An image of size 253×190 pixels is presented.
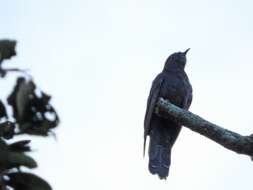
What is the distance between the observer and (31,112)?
3.32ft

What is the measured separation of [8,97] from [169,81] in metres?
7.32

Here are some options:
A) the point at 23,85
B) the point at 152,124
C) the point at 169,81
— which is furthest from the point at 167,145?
the point at 23,85

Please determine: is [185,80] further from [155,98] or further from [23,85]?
[23,85]

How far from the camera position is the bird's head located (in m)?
9.01

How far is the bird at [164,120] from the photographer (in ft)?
21.9

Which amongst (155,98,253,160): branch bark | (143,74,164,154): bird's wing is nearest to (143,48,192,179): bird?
(143,74,164,154): bird's wing

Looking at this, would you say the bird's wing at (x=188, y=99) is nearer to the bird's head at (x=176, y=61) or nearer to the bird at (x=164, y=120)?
the bird at (x=164, y=120)

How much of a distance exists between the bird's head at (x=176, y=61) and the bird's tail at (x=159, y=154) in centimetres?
189

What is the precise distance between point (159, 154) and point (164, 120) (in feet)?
2.78

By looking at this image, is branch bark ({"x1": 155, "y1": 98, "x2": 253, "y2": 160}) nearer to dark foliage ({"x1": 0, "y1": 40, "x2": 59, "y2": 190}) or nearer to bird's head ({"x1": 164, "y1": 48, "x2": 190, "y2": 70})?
dark foliage ({"x1": 0, "y1": 40, "x2": 59, "y2": 190})

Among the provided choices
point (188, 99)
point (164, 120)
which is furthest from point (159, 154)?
point (188, 99)

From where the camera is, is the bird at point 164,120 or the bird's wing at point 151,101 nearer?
the bird at point 164,120

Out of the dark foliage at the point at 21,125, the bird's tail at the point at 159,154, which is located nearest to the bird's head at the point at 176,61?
the bird's tail at the point at 159,154

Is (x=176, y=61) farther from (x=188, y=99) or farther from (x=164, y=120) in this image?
(x=164, y=120)
